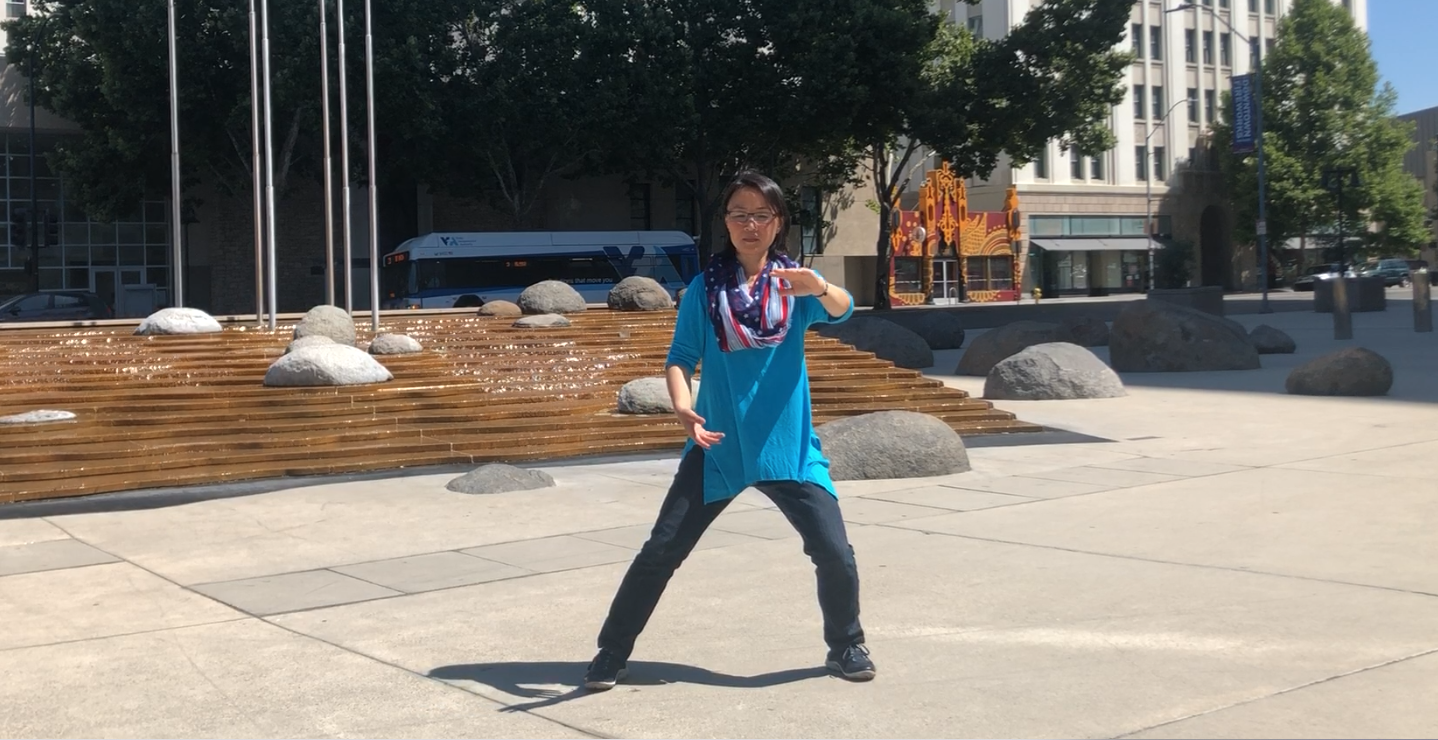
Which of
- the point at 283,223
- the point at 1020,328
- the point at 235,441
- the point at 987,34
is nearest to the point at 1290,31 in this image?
the point at 987,34

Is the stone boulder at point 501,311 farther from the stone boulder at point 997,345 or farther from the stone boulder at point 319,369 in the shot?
the stone boulder at point 997,345

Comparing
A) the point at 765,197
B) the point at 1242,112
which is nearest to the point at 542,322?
the point at 765,197

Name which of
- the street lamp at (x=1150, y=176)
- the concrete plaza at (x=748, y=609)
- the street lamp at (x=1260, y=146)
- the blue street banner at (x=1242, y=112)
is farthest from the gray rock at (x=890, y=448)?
the street lamp at (x=1150, y=176)

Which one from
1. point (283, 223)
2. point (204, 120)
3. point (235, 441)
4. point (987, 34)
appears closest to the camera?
point (235, 441)

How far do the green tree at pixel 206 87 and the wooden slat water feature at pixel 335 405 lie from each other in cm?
2390

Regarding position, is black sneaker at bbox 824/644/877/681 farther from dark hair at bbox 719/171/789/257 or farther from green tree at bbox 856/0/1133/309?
green tree at bbox 856/0/1133/309

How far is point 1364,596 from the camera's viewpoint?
626cm

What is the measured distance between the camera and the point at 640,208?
5384cm

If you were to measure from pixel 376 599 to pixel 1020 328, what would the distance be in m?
16.3

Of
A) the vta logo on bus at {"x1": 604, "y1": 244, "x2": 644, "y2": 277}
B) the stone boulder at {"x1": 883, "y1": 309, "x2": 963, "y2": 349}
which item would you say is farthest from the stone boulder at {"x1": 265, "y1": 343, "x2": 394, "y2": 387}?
the vta logo on bus at {"x1": 604, "y1": 244, "x2": 644, "y2": 277}

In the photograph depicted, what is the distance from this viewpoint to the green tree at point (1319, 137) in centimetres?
6906

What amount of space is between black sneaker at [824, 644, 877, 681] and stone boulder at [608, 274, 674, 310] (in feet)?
42.1

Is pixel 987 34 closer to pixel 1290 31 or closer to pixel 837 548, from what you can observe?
pixel 1290 31

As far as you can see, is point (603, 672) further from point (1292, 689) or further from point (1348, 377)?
point (1348, 377)
